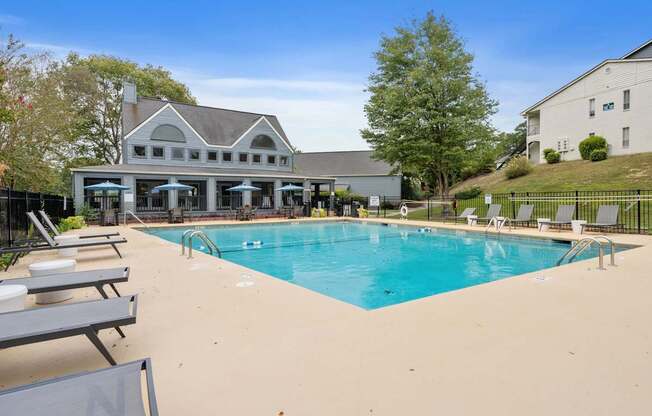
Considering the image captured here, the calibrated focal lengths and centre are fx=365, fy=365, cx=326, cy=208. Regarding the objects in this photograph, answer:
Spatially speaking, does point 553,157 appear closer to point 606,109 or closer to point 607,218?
point 606,109

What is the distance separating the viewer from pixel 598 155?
25.4 meters

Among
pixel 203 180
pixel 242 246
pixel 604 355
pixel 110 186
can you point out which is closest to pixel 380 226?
pixel 242 246

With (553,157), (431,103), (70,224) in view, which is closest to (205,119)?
(70,224)

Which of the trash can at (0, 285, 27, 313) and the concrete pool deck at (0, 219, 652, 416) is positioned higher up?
the trash can at (0, 285, 27, 313)

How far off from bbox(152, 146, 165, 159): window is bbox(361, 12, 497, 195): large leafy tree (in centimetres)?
1424

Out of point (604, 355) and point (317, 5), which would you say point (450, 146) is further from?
point (604, 355)

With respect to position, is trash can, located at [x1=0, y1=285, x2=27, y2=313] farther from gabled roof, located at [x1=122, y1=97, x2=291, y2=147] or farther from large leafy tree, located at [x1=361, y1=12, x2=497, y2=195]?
gabled roof, located at [x1=122, y1=97, x2=291, y2=147]

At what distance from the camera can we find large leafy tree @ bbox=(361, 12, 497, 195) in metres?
21.6

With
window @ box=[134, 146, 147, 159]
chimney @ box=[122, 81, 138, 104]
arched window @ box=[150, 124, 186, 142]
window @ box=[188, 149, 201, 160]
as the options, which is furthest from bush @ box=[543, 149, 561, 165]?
chimney @ box=[122, 81, 138, 104]

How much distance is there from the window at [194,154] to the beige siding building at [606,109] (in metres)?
27.9

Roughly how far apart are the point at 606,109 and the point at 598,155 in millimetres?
4348

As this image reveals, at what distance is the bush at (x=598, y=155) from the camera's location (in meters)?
25.3

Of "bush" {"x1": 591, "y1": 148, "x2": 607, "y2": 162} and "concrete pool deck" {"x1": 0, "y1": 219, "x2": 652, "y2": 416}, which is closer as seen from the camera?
"concrete pool deck" {"x1": 0, "y1": 219, "x2": 652, "y2": 416}

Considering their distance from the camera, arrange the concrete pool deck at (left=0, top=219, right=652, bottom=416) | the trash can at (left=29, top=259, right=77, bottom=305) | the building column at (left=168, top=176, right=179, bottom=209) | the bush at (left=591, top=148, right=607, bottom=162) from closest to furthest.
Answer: the concrete pool deck at (left=0, top=219, right=652, bottom=416)
the trash can at (left=29, top=259, right=77, bottom=305)
the building column at (left=168, top=176, right=179, bottom=209)
the bush at (left=591, top=148, right=607, bottom=162)
